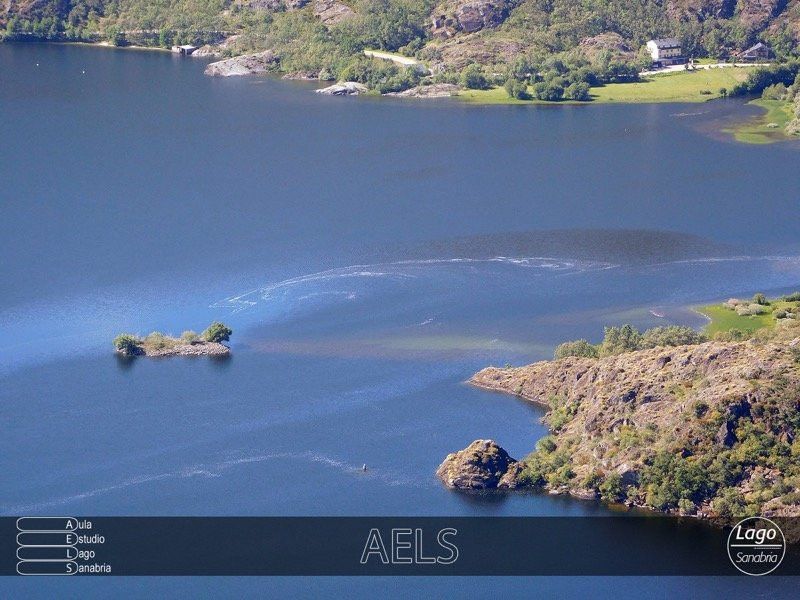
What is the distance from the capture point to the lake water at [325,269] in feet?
199

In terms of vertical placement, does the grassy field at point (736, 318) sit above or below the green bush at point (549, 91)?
below

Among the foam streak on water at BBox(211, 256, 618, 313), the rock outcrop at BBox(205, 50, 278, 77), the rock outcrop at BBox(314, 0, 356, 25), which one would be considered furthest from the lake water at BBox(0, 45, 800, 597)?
the rock outcrop at BBox(314, 0, 356, 25)

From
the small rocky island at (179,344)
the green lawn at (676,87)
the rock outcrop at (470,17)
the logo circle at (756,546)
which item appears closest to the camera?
the logo circle at (756,546)

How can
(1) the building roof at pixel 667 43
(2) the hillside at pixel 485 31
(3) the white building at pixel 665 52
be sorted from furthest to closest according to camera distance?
(1) the building roof at pixel 667 43 < (2) the hillside at pixel 485 31 < (3) the white building at pixel 665 52

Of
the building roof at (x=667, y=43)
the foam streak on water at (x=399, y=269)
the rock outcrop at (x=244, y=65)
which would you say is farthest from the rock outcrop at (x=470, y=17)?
the foam streak on water at (x=399, y=269)

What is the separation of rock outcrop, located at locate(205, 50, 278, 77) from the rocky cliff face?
9016 cm

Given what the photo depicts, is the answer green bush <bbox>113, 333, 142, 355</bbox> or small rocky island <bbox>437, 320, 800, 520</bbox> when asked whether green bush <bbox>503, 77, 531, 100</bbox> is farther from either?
small rocky island <bbox>437, 320, 800, 520</bbox>

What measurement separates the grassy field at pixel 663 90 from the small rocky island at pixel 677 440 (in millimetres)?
70221

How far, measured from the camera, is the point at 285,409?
65.3 m

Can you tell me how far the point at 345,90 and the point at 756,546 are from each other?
8912 cm

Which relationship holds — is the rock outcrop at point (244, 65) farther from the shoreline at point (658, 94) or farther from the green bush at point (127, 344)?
the green bush at point (127, 344)

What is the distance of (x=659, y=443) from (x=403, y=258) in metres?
30.8

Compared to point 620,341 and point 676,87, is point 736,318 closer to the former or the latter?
point 620,341

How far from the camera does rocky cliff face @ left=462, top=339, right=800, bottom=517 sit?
55.7 metres
